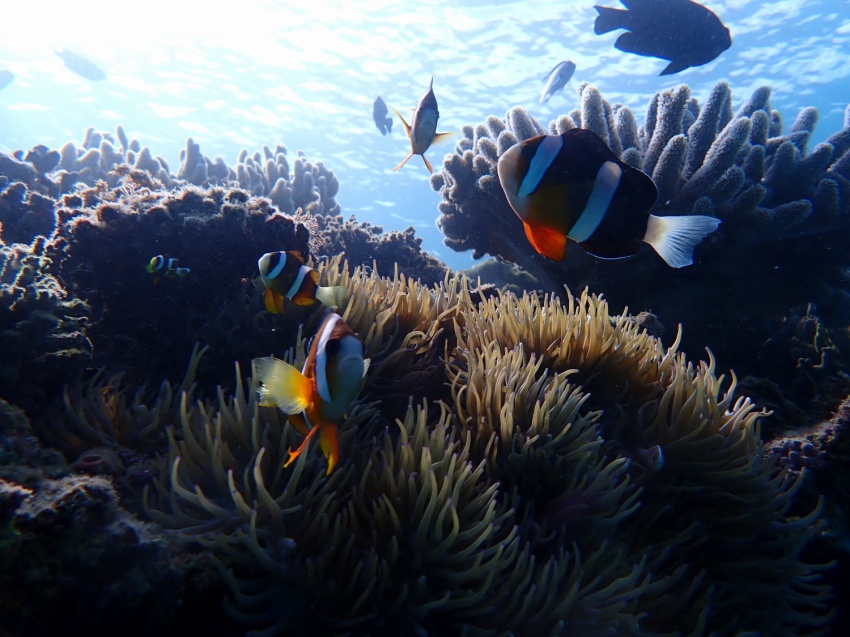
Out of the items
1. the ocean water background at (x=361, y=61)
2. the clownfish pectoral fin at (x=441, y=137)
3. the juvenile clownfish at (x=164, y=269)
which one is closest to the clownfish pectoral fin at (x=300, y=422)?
the juvenile clownfish at (x=164, y=269)

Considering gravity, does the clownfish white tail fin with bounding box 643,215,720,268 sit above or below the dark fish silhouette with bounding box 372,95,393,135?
below

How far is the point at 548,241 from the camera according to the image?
205 centimetres

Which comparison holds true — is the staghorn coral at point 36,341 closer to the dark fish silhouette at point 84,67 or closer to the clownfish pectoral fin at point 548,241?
the clownfish pectoral fin at point 548,241

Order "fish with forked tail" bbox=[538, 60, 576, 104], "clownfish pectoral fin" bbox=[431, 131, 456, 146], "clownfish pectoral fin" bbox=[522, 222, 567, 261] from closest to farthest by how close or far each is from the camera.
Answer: "clownfish pectoral fin" bbox=[522, 222, 567, 261] → "clownfish pectoral fin" bbox=[431, 131, 456, 146] → "fish with forked tail" bbox=[538, 60, 576, 104]

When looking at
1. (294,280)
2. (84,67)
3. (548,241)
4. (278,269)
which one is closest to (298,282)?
(294,280)

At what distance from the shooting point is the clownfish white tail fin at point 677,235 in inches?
78.7

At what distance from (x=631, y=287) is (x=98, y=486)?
497 centimetres

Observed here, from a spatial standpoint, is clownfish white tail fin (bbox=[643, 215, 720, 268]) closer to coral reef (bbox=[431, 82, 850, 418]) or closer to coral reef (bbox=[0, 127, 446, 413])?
coral reef (bbox=[0, 127, 446, 413])

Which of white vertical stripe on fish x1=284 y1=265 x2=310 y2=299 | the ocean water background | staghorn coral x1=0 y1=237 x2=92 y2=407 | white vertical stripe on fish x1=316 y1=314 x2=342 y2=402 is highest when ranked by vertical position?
the ocean water background

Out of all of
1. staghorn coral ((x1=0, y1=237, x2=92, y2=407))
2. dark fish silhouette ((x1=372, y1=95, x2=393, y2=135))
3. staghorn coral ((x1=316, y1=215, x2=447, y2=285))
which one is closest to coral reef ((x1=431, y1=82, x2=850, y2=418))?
staghorn coral ((x1=316, y1=215, x2=447, y2=285))

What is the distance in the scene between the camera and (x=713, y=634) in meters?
2.18

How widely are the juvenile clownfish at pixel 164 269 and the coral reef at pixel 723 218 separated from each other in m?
3.62

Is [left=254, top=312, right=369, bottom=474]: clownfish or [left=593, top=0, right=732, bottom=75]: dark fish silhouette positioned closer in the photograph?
[left=254, top=312, right=369, bottom=474]: clownfish

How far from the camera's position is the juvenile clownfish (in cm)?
342
